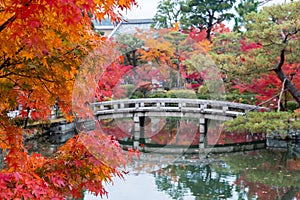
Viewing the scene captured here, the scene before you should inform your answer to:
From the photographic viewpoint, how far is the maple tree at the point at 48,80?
2145 mm

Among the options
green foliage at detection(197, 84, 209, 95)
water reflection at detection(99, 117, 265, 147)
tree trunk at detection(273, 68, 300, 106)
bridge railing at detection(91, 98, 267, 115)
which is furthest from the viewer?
green foliage at detection(197, 84, 209, 95)

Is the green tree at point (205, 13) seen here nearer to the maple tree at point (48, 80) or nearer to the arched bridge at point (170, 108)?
the arched bridge at point (170, 108)

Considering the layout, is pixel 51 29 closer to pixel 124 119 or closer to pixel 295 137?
pixel 295 137

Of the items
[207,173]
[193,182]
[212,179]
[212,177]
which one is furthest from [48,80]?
[207,173]

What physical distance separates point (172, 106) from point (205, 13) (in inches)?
318

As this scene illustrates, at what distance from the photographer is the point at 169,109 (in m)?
13.2

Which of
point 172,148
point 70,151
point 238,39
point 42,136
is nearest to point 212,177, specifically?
point 172,148

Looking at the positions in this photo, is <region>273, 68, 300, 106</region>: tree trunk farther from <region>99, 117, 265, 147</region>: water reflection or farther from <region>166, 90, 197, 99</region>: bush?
<region>166, 90, 197, 99</region>: bush

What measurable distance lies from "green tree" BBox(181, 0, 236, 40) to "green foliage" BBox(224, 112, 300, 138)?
8.87m

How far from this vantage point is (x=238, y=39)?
49.5 ft

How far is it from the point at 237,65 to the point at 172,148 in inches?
127

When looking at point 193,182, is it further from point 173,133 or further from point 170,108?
point 173,133

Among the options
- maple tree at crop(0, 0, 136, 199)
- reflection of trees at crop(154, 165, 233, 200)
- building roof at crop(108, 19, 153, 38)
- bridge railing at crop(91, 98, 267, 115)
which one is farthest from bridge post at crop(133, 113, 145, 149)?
maple tree at crop(0, 0, 136, 199)

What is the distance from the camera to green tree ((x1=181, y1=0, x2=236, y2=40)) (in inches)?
758
